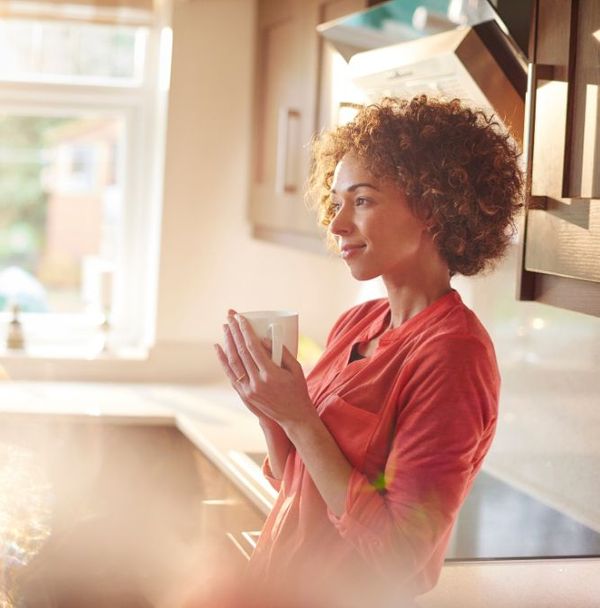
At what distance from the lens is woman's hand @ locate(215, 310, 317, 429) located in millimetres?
1219

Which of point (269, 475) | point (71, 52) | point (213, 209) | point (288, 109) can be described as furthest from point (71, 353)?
point (269, 475)

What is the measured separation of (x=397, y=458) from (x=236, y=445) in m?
1.56

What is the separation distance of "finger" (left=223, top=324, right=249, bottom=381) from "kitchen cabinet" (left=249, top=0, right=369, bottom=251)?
150 cm

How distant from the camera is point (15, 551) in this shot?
220cm

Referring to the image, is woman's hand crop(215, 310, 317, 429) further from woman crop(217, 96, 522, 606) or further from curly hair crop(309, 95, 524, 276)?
curly hair crop(309, 95, 524, 276)

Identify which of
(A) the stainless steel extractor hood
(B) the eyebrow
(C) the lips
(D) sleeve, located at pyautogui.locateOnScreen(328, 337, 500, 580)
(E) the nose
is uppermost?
(A) the stainless steel extractor hood

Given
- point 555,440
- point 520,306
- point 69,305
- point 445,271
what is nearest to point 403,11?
point 520,306

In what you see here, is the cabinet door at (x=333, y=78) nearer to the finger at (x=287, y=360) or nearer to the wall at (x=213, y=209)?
the wall at (x=213, y=209)

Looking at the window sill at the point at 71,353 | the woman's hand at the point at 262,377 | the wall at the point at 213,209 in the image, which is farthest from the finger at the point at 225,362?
the window sill at the point at 71,353

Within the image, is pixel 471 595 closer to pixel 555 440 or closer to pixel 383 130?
pixel 383 130

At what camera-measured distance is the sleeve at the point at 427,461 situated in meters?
1.10

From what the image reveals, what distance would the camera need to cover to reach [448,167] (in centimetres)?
125

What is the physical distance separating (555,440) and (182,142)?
1789 mm

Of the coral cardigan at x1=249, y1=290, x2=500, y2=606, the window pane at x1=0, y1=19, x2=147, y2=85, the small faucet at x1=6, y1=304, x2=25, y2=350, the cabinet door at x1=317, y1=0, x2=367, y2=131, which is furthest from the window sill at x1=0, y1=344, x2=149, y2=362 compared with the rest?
the coral cardigan at x1=249, y1=290, x2=500, y2=606
